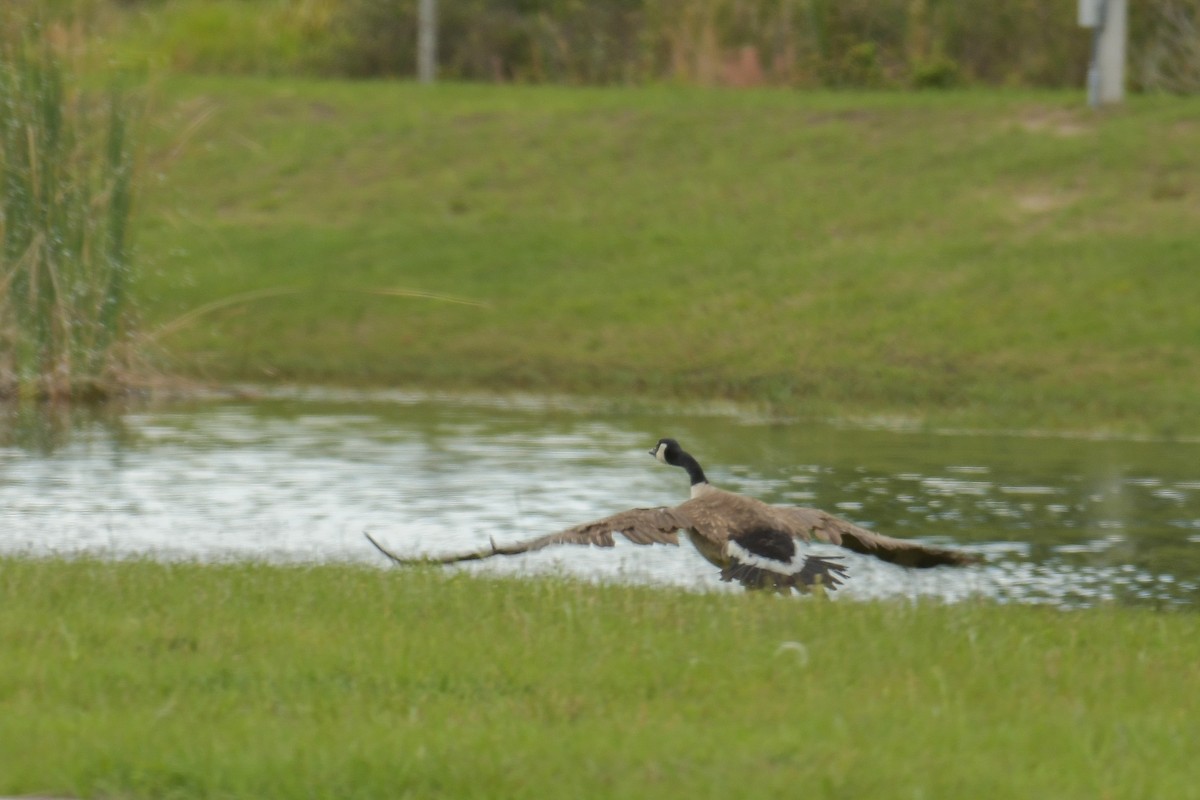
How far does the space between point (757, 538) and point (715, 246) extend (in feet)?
47.1

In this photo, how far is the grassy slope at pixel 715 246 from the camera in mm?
19234

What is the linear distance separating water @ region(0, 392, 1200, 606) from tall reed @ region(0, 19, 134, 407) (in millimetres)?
670

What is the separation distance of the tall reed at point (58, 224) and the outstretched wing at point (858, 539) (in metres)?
9.07

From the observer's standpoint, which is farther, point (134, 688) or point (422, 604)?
point (422, 604)

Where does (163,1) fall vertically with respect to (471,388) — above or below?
above

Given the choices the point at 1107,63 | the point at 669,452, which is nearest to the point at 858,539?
the point at 669,452

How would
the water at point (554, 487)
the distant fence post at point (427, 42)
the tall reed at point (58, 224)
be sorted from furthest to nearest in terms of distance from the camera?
the distant fence post at point (427, 42), the tall reed at point (58, 224), the water at point (554, 487)

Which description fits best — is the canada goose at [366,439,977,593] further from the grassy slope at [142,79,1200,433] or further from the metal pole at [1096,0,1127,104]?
the metal pole at [1096,0,1127,104]

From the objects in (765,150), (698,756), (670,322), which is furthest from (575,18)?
(698,756)

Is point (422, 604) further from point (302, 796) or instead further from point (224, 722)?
point (302, 796)

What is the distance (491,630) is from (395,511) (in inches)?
197

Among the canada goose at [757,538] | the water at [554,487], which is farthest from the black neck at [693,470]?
the canada goose at [757,538]

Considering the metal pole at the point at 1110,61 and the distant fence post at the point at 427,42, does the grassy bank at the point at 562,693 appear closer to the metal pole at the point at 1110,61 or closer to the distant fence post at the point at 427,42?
the metal pole at the point at 1110,61

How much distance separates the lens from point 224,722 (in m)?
6.26
